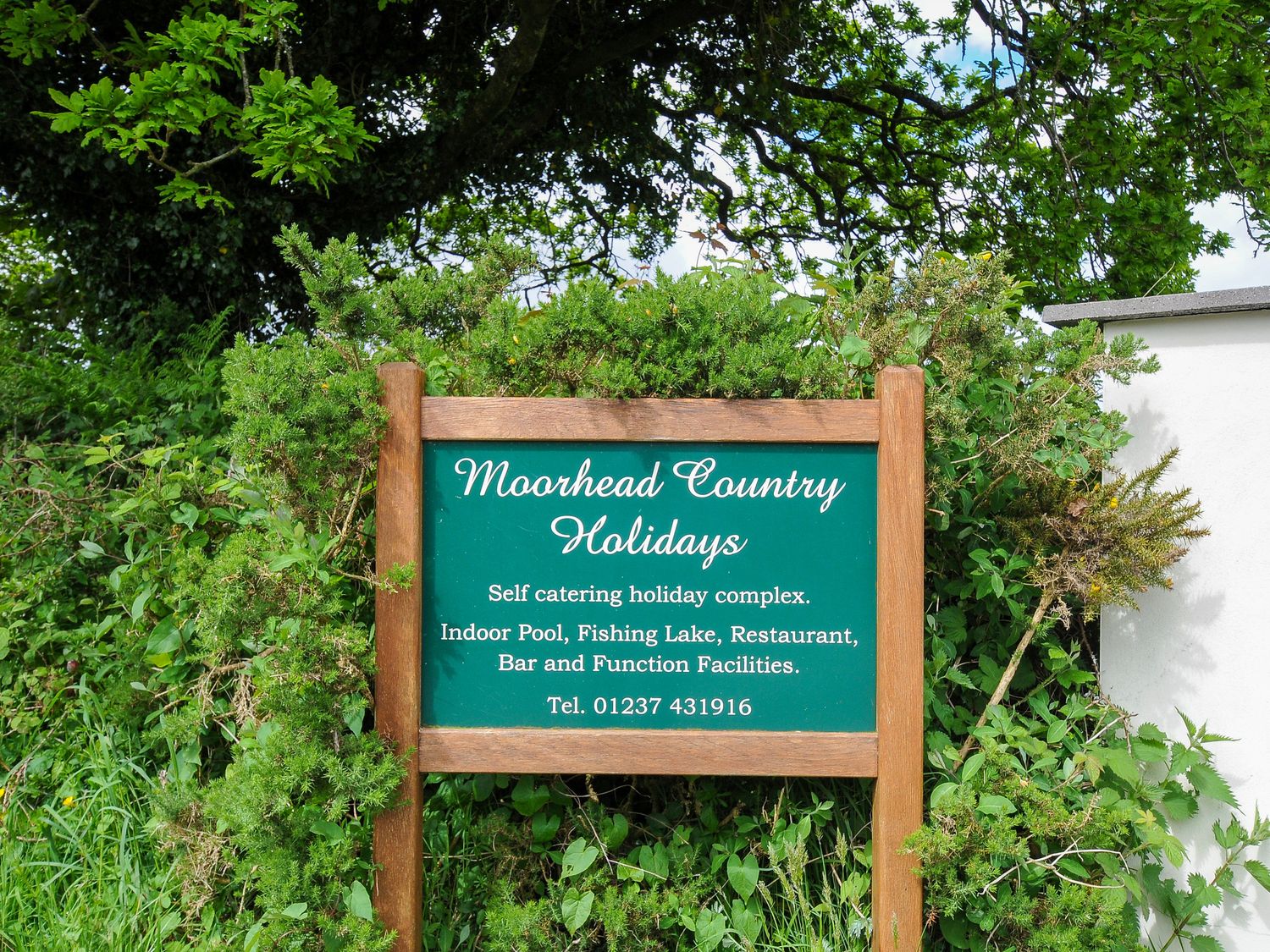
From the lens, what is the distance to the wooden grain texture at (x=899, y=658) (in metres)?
2.44

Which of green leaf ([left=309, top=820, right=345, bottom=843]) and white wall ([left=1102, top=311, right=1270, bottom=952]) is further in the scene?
white wall ([left=1102, top=311, right=1270, bottom=952])

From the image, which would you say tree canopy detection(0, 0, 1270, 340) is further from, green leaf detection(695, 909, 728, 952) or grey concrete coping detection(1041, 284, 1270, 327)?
green leaf detection(695, 909, 728, 952)

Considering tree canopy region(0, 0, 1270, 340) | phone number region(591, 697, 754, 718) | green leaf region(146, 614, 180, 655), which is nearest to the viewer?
phone number region(591, 697, 754, 718)

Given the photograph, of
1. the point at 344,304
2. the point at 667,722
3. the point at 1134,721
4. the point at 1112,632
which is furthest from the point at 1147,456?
the point at 344,304

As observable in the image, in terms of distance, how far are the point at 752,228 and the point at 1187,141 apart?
4505mm

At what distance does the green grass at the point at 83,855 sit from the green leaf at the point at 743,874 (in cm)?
170

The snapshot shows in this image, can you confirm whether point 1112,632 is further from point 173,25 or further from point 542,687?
point 173,25

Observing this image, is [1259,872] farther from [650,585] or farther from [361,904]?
[361,904]

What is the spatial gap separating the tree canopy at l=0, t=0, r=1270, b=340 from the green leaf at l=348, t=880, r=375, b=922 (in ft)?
10.8

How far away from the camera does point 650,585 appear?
2.49 metres

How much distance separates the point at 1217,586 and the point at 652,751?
185cm

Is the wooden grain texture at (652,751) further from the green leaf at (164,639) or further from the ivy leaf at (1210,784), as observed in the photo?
the green leaf at (164,639)

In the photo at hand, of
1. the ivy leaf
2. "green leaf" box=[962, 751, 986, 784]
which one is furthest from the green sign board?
the ivy leaf

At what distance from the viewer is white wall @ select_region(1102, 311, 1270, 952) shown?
8.81 ft
